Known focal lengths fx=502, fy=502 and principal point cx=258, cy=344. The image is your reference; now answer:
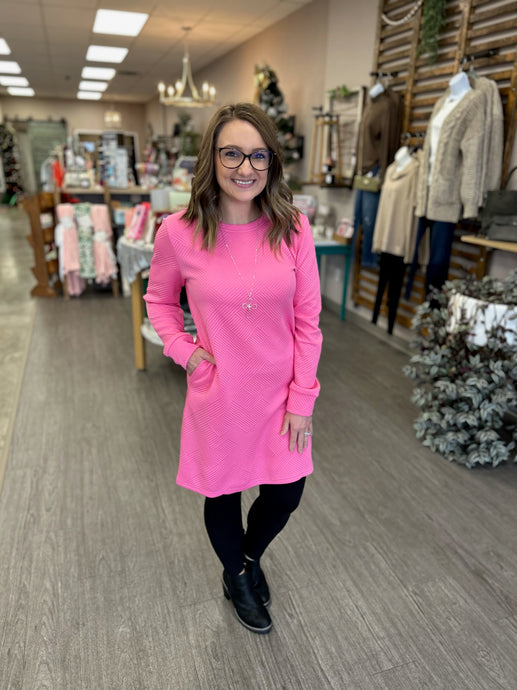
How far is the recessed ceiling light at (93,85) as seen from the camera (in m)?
11.5

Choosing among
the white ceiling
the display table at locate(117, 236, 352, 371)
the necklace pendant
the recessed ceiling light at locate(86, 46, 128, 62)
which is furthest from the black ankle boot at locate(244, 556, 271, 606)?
the recessed ceiling light at locate(86, 46, 128, 62)

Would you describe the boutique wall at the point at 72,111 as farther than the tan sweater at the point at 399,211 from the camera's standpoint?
Yes

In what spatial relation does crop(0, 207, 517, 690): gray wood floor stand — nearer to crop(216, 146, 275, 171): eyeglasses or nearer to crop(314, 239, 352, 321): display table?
crop(216, 146, 275, 171): eyeglasses

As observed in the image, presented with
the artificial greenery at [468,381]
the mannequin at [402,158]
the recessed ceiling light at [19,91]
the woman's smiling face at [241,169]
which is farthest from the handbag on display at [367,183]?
the recessed ceiling light at [19,91]

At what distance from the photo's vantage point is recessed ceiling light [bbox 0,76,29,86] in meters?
11.3

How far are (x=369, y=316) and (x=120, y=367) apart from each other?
2.41m

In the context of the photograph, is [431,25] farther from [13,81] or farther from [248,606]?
[13,81]

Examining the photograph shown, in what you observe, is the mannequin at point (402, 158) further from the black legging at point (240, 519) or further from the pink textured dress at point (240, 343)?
the black legging at point (240, 519)

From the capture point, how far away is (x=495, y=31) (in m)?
3.07

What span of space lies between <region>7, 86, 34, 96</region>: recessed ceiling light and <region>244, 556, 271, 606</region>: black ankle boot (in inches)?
572

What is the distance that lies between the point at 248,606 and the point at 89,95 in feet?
50.6

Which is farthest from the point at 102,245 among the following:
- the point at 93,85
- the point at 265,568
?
the point at 93,85

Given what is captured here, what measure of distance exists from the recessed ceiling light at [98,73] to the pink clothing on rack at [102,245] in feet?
19.5

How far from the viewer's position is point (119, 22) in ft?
20.4
